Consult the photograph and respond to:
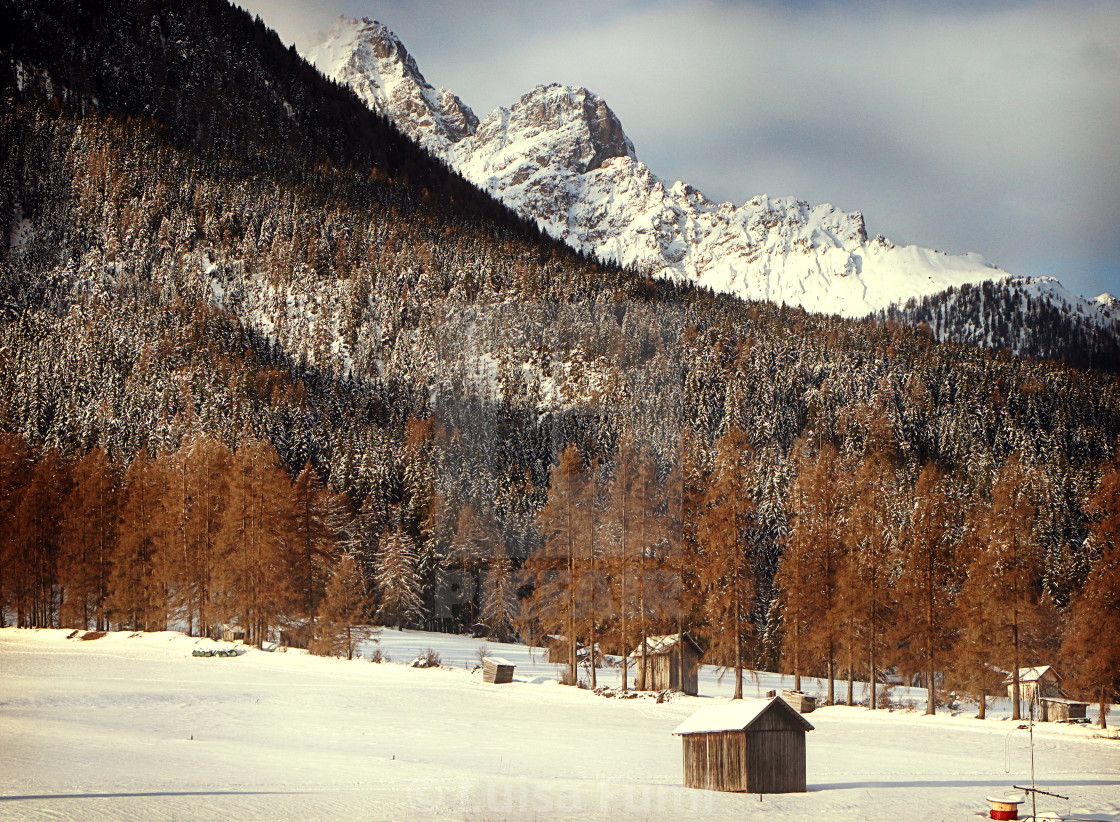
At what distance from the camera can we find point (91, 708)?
104 ft

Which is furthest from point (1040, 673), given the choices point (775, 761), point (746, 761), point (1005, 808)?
point (746, 761)

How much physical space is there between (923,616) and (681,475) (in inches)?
452

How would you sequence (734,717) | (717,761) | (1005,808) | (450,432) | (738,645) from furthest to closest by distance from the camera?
1. (450,432)
2. (738,645)
3. (734,717)
4. (717,761)
5. (1005,808)

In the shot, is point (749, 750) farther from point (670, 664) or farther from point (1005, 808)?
point (670, 664)

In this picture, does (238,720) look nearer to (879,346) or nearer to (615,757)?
(615,757)

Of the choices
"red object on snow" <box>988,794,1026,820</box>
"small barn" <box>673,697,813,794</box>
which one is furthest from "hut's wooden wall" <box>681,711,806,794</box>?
"red object on snow" <box>988,794,1026,820</box>

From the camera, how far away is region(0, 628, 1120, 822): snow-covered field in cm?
1989

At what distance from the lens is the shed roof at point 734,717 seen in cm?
2305

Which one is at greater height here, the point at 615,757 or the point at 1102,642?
the point at 1102,642

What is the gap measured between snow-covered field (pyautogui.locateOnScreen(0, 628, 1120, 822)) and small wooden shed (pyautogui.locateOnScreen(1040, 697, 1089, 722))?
3.53 meters

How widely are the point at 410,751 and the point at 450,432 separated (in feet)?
227

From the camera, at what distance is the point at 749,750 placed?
23156 mm

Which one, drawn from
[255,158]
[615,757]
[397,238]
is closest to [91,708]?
[615,757]

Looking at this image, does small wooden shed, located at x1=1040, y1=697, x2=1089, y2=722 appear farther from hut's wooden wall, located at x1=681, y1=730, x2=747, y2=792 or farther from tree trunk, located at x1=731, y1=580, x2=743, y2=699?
hut's wooden wall, located at x1=681, y1=730, x2=747, y2=792
